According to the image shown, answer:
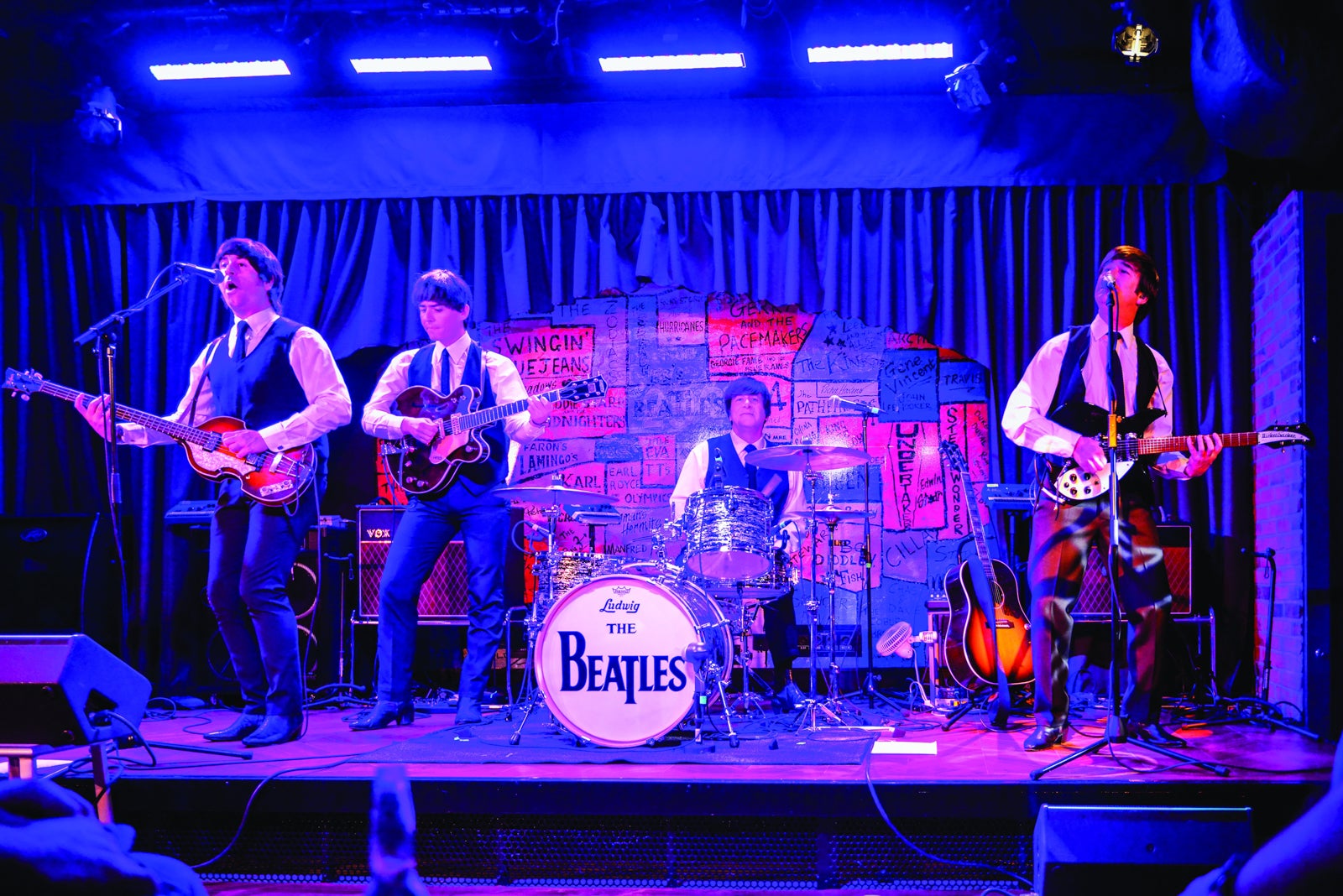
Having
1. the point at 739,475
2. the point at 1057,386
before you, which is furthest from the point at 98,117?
the point at 1057,386

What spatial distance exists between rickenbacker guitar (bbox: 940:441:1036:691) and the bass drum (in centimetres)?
165

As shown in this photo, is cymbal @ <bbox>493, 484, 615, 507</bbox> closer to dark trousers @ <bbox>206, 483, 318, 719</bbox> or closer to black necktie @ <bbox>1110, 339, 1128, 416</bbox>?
dark trousers @ <bbox>206, 483, 318, 719</bbox>

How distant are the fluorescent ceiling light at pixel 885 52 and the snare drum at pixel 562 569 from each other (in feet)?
10.8

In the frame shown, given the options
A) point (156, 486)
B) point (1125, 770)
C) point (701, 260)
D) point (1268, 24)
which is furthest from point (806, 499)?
point (156, 486)

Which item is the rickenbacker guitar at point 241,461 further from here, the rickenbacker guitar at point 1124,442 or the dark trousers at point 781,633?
the rickenbacker guitar at point 1124,442

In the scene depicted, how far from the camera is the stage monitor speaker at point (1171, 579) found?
591cm

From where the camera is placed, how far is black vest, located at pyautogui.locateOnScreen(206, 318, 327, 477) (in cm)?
479

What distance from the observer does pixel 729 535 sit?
15.9 feet

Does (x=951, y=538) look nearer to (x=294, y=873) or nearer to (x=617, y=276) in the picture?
(x=617, y=276)

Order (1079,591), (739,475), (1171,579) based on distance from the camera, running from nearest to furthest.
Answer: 1. (1079,591)
2. (1171,579)
3. (739,475)

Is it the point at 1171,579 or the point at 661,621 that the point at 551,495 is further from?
the point at 1171,579

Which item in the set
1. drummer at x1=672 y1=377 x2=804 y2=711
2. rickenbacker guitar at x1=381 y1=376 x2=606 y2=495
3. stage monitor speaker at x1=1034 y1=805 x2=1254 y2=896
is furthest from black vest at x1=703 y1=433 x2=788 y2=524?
stage monitor speaker at x1=1034 y1=805 x2=1254 y2=896

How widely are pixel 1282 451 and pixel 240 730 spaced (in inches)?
216

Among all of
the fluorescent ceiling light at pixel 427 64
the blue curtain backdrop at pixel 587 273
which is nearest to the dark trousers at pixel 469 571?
the blue curtain backdrop at pixel 587 273
